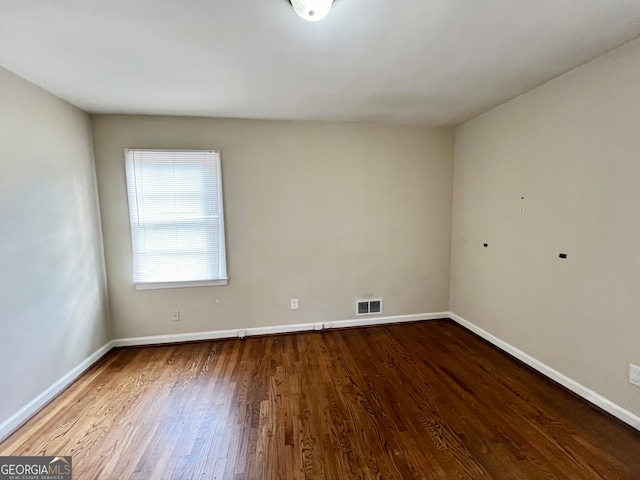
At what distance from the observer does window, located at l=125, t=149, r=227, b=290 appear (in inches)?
109

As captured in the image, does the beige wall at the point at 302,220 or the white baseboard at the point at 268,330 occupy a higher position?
the beige wall at the point at 302,220

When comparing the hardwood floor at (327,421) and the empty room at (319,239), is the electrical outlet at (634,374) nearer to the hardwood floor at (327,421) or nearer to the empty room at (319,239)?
the empty room at (319,239)

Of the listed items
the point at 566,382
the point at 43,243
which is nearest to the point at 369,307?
the point at 566,382

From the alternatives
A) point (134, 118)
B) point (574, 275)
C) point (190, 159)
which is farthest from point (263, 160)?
point (574, 275)

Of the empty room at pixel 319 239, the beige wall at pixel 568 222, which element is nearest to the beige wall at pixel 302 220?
the empty room at pixel 319 239

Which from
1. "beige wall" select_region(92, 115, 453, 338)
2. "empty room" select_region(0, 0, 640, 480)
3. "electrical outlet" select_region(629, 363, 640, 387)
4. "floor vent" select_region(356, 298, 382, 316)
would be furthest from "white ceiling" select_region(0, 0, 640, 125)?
"floor vent" select_region(356, 298, 382, 316)

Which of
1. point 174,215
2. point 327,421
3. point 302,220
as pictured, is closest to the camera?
point 327,421

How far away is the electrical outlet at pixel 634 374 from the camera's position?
1.70 meters

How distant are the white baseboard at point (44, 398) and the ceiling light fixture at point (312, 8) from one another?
118 inches

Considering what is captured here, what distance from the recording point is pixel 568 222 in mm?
2082

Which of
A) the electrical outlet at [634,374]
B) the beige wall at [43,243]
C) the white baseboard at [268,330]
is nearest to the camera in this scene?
the electrical outlet at [634,374]

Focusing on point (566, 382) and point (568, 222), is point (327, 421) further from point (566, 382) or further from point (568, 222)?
point (568, 222)

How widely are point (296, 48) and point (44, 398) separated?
122 inches

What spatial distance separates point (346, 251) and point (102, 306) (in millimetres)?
2645
